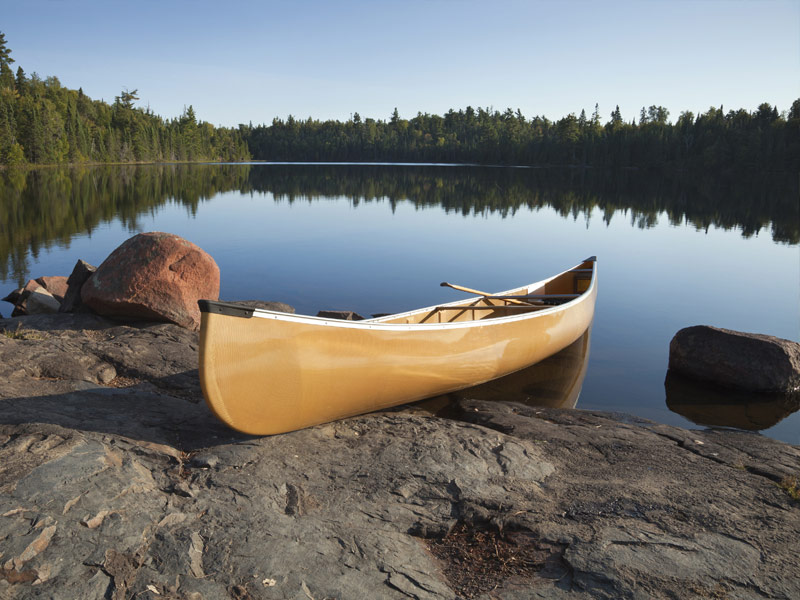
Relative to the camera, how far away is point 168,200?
34.5 meters

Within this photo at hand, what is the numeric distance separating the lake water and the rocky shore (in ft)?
10.9

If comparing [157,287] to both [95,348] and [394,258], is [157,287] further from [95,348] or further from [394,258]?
[394,258]

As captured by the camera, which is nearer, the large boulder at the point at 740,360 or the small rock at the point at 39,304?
the large boulder at the point at 740,360

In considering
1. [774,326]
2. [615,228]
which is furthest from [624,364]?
[615,228]

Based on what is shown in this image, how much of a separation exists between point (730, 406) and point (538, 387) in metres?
2.55

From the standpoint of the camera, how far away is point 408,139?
149 meters

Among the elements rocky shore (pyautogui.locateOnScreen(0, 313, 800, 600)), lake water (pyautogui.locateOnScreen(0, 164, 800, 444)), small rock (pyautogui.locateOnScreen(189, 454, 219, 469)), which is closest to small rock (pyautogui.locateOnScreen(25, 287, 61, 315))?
lake water (pyautogui.locateOnScreen(0, 164, 800, 444))

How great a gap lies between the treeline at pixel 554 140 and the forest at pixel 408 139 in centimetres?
21

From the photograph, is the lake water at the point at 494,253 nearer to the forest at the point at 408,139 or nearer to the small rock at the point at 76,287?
the small rock at the point at 76,287

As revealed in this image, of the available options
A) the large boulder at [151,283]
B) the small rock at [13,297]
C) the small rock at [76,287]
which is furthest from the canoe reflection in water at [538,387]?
the small rock at [13,297]

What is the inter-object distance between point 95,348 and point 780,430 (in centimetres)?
844

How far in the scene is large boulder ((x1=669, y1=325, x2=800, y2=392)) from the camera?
25.5ft

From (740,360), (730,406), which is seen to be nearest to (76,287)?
(730,406)

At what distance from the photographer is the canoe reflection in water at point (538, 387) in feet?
23.6
